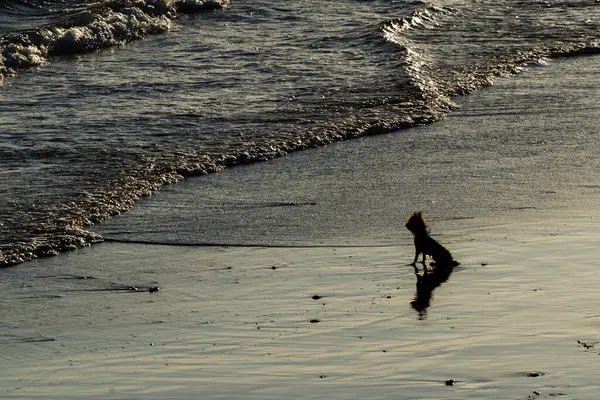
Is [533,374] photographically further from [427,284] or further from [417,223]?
[417,223]

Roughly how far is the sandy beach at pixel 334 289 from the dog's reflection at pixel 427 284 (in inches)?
1.0

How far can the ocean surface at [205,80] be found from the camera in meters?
9.51

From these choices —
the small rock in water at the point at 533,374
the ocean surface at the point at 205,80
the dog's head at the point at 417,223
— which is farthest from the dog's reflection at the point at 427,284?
the ocean surface at the point at 205,80

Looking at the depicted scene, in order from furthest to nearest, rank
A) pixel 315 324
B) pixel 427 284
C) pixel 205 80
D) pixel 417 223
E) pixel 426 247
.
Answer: pixel 205 80, pixel 417 223, pixel 426 247, pixel 427 284, pixel 315 324

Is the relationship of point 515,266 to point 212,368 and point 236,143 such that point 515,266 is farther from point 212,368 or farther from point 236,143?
point 236,143

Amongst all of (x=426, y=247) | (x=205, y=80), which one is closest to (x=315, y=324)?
(x=426, y=247)

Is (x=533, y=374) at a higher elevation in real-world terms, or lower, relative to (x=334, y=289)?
Answer: higher

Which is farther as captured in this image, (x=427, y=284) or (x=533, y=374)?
(x=427, y=284)

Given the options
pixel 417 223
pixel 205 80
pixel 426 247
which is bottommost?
pixel 205 80

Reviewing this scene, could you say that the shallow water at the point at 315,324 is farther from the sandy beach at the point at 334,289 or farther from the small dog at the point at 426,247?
the small dog at the point at 426,247

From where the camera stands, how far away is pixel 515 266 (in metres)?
7.15

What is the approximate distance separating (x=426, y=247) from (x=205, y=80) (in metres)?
6.38

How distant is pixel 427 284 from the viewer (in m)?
7.05

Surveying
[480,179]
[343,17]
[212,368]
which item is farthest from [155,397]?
[343,17]
